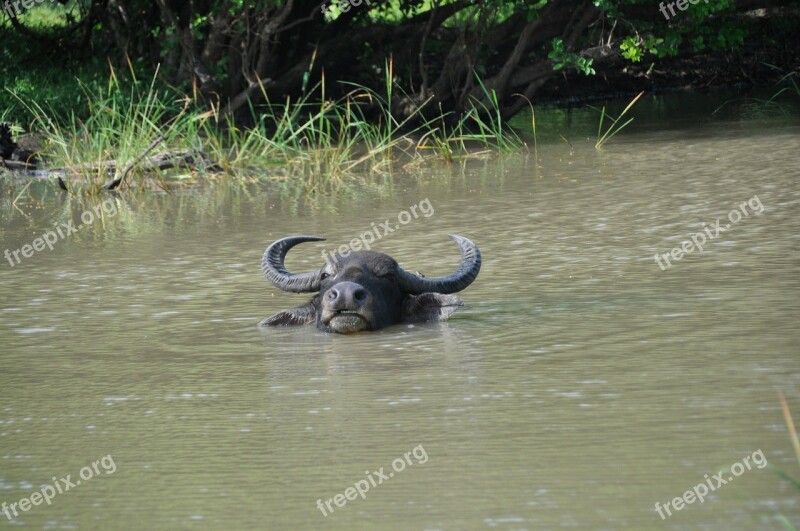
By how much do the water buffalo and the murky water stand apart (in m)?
0.14

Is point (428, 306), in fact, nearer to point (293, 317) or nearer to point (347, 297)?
point (347, 297)

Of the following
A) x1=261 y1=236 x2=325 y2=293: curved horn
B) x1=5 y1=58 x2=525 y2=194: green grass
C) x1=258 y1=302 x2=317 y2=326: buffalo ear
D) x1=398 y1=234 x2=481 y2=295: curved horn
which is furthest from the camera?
x1=5 y1=58 x2=525 y2=194: green grass

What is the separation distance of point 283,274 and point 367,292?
0.77 meters

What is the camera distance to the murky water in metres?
4.60

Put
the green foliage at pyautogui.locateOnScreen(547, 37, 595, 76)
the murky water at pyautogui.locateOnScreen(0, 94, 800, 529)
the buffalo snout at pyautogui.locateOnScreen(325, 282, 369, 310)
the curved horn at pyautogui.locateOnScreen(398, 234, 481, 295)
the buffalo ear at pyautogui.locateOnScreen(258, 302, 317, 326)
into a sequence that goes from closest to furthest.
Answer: the murky water at pyautogui.locateOnScreen(0, 94, 800, 529), the buffalo snout at pyautogui.locateOnScreen(325, 282, 369, 310), the buffalo ear at pyautogui.locateOnScreen(258, 302, 317, 326), the curved horn at pyautogui.locateOnScreen(398, 234, 481, 295), the green foliage at pyautogui.locateOnScreen(547, 37, 595, 76)

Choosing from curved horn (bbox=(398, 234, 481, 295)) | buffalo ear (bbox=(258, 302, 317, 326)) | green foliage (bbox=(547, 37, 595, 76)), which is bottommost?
buffalo ear (bbox=(258, 302, 317, 326))

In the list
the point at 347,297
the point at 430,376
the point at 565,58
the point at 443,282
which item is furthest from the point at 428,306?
the point at 565,58

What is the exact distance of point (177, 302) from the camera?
329 inches

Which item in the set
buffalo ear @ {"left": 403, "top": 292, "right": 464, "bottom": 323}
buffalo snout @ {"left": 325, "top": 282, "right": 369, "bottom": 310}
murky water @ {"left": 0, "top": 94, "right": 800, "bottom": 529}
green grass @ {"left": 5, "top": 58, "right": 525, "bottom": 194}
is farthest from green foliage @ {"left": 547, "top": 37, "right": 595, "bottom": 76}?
buffalo snout @ {"left": 325, "top": 282, "right": 369, "bottom": 310}

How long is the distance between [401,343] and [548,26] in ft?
37.1

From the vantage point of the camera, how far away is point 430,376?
6.27 metres

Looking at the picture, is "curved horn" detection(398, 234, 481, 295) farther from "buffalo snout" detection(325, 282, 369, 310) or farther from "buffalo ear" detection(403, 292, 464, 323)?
"buffalo snout" detection(325, 282, 369, 310)

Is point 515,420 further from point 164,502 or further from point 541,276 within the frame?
point 541,276

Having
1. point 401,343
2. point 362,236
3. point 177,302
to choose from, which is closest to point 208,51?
point 362,236
